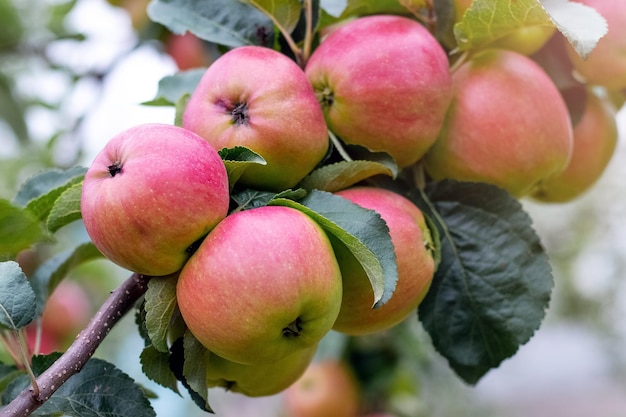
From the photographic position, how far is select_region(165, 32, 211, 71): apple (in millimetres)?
1139

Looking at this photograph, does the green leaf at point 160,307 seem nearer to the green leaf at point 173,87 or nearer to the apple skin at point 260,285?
the apple skin at point 260,285

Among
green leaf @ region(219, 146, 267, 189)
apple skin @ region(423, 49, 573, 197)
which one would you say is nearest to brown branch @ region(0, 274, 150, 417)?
green leaf @ region(219, 146, 267, 189)

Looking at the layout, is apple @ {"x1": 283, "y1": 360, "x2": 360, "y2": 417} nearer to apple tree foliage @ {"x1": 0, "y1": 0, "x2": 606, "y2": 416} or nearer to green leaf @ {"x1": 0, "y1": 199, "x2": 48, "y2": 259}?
apple tree foliage @ {"x1": 0, "y1": 0, "x2": 606, "y2": 416}

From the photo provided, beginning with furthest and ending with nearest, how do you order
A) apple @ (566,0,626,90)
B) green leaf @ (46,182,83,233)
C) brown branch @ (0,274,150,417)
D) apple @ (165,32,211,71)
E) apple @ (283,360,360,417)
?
apple @ (283,360,360,417)
apple @ (165,32,211,71)
apple @ (566,0,626,90)
green leaf @ (46,182,83,233)
brown branch @ (0,274,150,417)

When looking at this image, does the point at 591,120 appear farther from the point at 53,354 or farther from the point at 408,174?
the point at 53,354

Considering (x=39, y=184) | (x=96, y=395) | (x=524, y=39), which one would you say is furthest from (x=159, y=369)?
(x=524, y=39)

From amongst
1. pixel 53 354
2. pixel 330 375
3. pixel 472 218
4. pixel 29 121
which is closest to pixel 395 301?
pixel 472 218

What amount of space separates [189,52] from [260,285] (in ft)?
2.62

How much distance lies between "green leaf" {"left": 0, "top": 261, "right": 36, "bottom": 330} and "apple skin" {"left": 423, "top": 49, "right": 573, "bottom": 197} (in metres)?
0.39

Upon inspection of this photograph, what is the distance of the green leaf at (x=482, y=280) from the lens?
0.64 metres

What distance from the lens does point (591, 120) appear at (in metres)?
0.76

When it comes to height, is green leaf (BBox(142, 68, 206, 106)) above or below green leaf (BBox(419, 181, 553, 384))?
above

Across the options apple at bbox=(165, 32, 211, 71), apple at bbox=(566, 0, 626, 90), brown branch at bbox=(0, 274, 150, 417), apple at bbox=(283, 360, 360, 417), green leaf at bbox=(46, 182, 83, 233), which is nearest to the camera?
brown branch at bbox=(0, 274, 150, 417)

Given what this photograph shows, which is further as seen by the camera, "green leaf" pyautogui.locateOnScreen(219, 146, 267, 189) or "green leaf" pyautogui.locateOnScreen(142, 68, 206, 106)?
"green leaf" pyautogui.locateOnScreen(142, 68, 206, 106)
